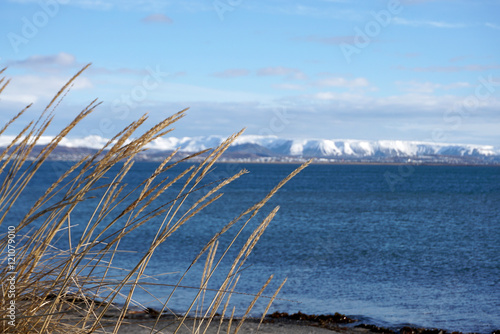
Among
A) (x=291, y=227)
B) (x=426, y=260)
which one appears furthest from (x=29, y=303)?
(x=291, y=227)

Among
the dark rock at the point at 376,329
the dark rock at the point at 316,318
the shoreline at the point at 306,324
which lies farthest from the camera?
the dark rock at the point at 316,318

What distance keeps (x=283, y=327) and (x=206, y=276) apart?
7830mm

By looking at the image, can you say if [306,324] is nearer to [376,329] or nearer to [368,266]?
[376,329]

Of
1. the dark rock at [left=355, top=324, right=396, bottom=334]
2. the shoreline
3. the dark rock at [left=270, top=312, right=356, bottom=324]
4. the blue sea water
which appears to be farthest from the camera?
the blue sea water

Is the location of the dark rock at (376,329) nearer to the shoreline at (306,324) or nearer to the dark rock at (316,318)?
the shoreline at (306,324)

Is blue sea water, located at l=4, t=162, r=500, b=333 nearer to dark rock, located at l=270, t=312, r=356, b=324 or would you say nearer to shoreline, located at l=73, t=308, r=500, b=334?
shoreline, located at l=73, t=308, r=500, b=334

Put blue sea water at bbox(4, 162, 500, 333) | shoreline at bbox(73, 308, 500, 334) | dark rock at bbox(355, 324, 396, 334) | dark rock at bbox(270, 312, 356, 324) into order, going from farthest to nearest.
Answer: blue sea water at bbox(4, 162, 500, 333) < dark rock at bbox(270, 312, 356, 324) < dark rock at bbox(355, 324, 396, 334) < shoreline at bbox(73, 308, 500, 334)

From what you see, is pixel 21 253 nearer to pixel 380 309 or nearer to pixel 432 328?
pixel 432 328

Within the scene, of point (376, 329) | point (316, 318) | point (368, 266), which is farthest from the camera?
point (368, 266)

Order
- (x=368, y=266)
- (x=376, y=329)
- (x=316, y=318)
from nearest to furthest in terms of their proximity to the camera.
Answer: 1. (x=376, y=329)
2. (x=316, y=318)
3. (x=368, y=266)

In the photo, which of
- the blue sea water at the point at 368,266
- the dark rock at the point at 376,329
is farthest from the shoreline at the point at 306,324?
the blue sea water at the point at 368,266

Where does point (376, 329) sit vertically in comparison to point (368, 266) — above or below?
below

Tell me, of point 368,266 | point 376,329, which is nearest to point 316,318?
point 376,329

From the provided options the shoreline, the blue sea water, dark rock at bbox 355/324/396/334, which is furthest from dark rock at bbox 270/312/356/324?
the blue sea water
